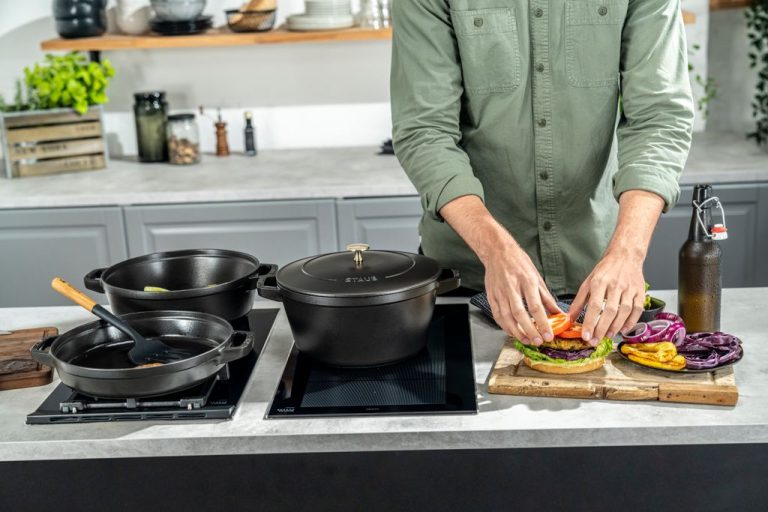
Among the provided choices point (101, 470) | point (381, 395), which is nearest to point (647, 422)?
point (381, 395)

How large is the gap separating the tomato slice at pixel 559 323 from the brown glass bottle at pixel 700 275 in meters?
0.25

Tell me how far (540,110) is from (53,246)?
78.2 inches

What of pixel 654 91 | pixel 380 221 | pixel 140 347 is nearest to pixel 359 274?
pixel 140 347

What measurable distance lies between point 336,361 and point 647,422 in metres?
0.48

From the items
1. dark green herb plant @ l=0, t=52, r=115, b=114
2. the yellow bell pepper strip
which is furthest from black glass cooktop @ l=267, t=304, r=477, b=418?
dark green herb plant @ l=0, t=52, r=115, b=114

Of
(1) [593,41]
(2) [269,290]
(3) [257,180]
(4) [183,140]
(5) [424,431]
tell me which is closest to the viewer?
(5) [424,431]

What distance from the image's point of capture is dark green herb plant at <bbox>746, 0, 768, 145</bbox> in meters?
Answer: 3.47

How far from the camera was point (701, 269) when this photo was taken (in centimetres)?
154

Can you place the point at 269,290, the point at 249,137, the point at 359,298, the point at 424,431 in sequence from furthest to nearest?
1. the point at 249,137
2. the point at 269,290
3. the point at 359,298
4. the point at 424,431

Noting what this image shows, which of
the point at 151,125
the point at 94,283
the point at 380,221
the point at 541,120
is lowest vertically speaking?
the point at 380,221

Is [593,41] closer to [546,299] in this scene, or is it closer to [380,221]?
[546,299]

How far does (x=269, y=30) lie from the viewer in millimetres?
3584

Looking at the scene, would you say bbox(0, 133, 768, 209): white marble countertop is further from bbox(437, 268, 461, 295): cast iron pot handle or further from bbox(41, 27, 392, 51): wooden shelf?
bbox(437, 268, 461, 295): cast iron pot handle

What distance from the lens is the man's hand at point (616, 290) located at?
54.9 inches
